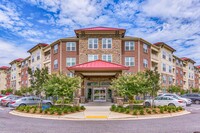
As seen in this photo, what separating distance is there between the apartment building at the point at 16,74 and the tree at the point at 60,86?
57.9 m

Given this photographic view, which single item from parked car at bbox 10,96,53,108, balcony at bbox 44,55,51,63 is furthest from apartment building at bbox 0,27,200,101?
parked car at bbox 10,96,53,108

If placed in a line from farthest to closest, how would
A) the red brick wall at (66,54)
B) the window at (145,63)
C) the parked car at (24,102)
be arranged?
the window at (145,63), the red brick wall at (66,54), the parked car at (24,102)

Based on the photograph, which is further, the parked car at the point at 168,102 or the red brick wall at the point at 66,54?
the red brick wall at the point at 66,54

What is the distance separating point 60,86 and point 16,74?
206ft

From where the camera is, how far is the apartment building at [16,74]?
75938mm

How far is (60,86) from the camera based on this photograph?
20.5 m

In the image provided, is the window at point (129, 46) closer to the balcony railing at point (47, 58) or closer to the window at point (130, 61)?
the window at point (130, 61)

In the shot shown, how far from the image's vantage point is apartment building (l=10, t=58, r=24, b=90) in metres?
75.9

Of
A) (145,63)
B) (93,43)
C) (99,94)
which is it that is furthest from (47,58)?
(145,63)

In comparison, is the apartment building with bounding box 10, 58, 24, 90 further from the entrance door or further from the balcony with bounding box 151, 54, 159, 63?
the balcony with bounding box 151, 54, 159, 63

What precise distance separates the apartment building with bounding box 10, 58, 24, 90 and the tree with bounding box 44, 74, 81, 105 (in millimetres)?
57889

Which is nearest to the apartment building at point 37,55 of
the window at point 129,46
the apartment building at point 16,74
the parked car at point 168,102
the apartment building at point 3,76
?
the apartment building at point 16,74

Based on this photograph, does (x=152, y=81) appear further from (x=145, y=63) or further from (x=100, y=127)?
(x=145, y=63)

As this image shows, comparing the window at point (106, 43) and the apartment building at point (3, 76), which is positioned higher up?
the window at point (106, 43)
